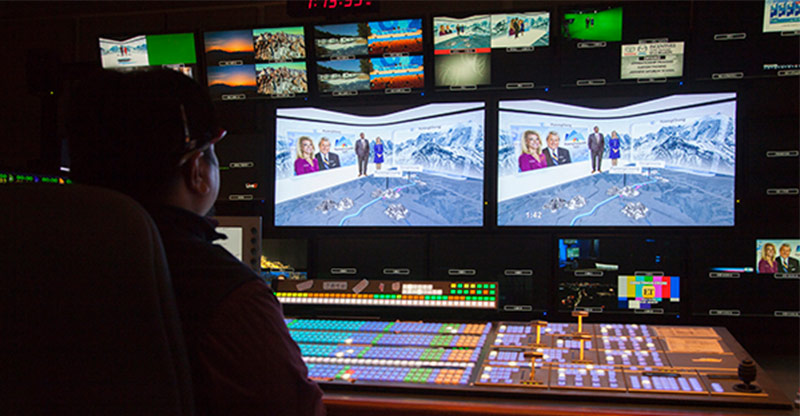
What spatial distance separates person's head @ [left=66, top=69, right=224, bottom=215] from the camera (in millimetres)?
868

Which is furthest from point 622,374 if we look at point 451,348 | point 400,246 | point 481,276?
point 400,246

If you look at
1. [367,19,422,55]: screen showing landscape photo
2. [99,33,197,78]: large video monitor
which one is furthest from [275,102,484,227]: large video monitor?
[99,33,197,78]: large video monitor

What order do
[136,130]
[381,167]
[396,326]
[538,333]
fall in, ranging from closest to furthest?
[136,130]
[538,333]
[396,326]
[381,167]

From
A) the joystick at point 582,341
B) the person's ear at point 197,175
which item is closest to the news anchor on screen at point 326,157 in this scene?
the joystick at point 582,341

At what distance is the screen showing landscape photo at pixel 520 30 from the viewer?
2568 mm

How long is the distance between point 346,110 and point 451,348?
127 cm

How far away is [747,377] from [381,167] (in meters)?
1.65

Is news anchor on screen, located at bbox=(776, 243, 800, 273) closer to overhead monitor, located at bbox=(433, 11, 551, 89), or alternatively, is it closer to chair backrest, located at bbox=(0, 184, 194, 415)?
overhead monitor, located at bbox=(433, 11, 551, 89)

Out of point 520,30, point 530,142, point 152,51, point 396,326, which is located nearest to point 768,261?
point 530,142

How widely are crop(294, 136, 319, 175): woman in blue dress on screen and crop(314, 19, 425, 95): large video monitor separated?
0.84 ft

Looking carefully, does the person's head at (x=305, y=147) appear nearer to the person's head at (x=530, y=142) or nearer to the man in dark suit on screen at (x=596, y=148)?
the person's head at (x=530, y=142)

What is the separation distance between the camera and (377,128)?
2746mm

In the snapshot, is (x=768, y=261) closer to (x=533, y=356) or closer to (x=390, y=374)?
(x=533, y=356)

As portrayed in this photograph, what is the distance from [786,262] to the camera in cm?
240
